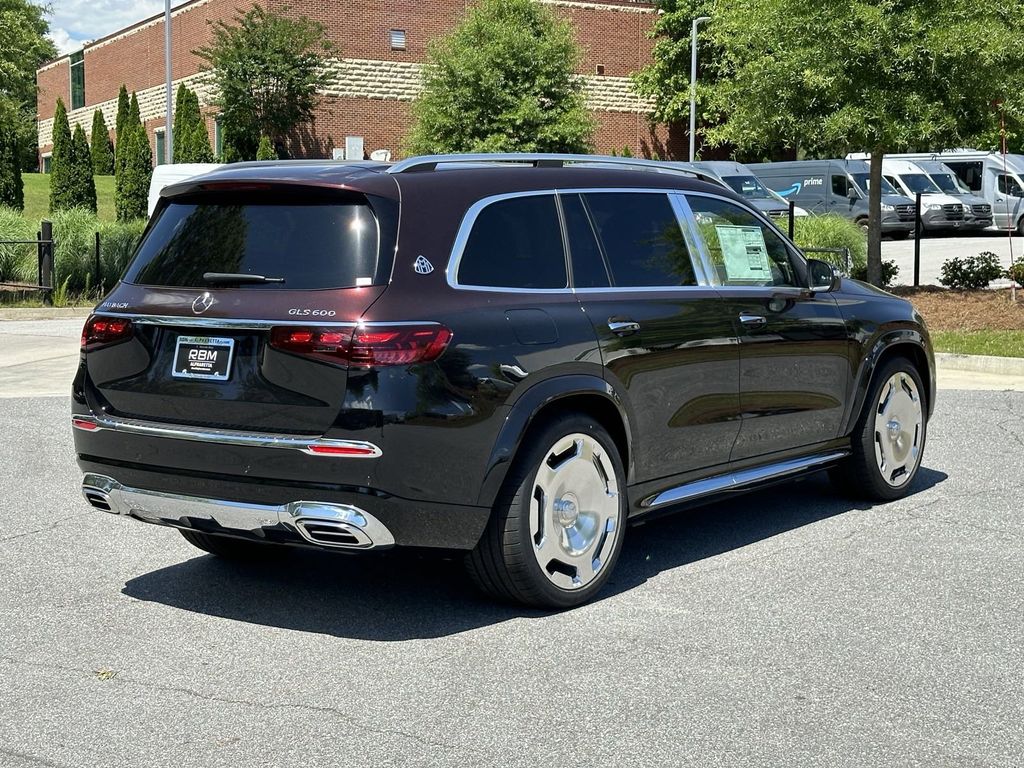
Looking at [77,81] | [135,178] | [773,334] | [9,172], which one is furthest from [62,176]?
[773,334]

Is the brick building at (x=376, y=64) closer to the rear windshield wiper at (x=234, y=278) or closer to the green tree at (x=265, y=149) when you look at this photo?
the green tree at (x=265, y=149)

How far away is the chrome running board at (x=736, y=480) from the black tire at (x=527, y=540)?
52 centimetres

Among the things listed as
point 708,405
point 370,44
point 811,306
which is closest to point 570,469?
point 708,405

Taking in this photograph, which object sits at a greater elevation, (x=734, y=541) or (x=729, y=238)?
(x=729, y=238)

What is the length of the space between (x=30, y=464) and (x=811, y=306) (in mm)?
5262

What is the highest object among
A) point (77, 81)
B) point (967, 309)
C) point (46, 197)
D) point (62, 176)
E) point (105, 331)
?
point (77, 81)

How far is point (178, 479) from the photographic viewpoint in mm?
5543

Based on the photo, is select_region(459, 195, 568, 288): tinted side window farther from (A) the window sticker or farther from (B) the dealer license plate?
(A) the window sticker

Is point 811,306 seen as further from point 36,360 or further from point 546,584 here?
point 36,360

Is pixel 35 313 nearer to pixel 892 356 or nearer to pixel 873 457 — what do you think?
pixel 892 356

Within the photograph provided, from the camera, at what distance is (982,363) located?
1457 centimetres

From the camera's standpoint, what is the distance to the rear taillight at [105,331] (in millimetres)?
5773

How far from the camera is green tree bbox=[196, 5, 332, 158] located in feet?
157

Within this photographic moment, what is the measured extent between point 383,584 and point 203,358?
4.82 feet
